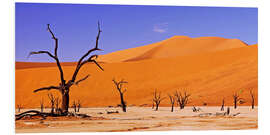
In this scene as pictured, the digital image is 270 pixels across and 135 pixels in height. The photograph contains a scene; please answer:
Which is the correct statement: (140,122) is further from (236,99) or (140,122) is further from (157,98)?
(236,99)

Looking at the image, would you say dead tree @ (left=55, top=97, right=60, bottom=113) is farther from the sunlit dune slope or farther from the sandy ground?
the sunlit dune slope

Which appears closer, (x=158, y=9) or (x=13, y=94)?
(x=13, y=94)

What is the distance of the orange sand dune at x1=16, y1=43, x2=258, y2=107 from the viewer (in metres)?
14.1

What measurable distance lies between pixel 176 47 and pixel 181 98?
71.4 inches

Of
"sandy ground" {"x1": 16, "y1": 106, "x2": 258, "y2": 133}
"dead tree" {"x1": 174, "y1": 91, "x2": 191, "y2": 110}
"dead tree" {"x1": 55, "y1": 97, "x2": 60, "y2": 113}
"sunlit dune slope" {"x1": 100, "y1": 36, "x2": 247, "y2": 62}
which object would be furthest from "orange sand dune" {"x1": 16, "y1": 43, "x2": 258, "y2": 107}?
"sandy ground" {"x1": 16, "y1": 106, "x2": 258, "y2": 133}

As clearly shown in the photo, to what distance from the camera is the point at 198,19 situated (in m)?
14.2

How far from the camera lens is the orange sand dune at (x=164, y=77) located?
14.1 m

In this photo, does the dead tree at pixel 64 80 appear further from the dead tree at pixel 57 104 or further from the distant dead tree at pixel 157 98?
the distant dead tree at pixel 157 98

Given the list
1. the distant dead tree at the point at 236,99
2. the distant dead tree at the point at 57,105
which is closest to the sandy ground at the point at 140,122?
the distant dead tree at the point at 57,105

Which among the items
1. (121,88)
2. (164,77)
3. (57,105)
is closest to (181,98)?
(164,77)

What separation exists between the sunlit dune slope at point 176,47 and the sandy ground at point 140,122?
1.89 metres
